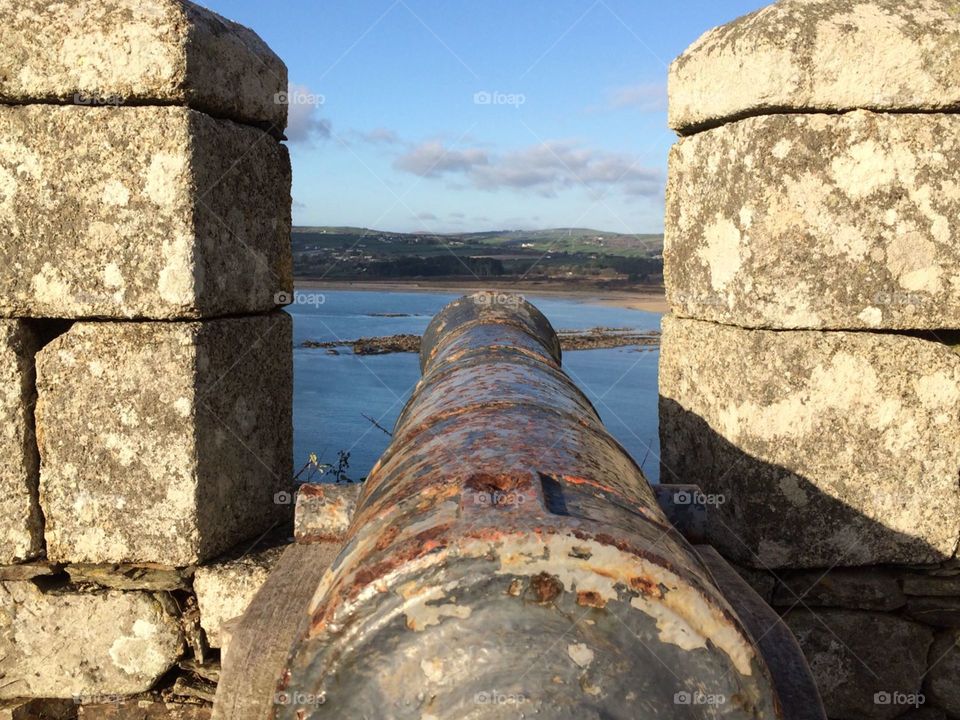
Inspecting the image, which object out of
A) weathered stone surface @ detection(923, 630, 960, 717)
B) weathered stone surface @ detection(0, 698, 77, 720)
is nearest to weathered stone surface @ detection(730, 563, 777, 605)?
weathered stone surface @ detection(923, 630, 960, 717)

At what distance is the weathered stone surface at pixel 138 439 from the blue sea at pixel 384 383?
1.02 m

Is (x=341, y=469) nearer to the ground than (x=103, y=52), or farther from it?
nearer to the ground

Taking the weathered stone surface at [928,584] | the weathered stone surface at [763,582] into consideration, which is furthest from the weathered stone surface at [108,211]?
the weathered stone surface at [928,584]

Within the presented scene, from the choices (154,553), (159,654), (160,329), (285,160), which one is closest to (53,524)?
(154,553)

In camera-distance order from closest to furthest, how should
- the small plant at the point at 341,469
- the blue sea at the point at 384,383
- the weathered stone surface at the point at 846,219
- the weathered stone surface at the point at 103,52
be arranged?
the weathered stone surface at the point at 103,52
the weathered stone surface at the point at 846,219
the small plant at the point at 341,469
the blue sea at the point at 384,383

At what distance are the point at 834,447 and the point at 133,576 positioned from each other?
2754 mm

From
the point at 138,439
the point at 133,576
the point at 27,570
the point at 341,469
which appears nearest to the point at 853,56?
the point at 138,439

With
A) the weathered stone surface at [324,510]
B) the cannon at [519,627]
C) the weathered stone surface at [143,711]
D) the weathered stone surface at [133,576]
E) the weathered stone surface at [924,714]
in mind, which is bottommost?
the weathered stone surface at [924,714]

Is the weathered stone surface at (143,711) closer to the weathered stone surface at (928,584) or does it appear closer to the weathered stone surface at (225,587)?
the weathered stone surface at (225,587)

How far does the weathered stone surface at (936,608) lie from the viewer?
140 inches

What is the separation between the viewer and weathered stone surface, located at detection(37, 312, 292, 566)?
3117mm

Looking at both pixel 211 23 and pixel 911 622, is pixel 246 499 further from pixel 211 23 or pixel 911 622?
pixel 911 622

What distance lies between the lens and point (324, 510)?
2.74 metres

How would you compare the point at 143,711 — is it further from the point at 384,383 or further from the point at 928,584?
the point at 384,383
